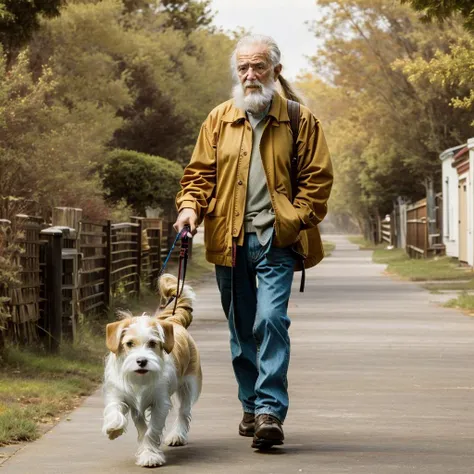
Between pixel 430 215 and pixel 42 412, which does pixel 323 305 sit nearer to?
pixel 42 412

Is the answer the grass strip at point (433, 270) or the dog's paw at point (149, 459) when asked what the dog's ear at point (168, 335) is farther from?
the grass strip at point (433, 270)

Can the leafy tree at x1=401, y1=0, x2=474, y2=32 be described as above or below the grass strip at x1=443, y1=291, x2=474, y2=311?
above

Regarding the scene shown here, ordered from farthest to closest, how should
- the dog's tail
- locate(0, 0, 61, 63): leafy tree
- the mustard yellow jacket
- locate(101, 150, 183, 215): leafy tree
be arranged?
locate(101, 150, 183, 215): leafy tree
locate(0, 0, 61, 63): leafy tree
the dog's tail
the mustard yellow jacket

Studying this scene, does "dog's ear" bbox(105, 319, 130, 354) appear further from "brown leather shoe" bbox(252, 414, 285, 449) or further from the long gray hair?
the long gray hair

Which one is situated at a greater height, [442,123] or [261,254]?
[442,123]

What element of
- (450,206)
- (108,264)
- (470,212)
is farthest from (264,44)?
(450,206)

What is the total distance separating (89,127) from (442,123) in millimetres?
14672

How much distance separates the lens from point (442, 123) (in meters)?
45.8

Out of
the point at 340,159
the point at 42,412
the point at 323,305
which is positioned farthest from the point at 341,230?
the point at 42,412

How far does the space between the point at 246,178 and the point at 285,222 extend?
366 mm

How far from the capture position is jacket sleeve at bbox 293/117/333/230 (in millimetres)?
7980

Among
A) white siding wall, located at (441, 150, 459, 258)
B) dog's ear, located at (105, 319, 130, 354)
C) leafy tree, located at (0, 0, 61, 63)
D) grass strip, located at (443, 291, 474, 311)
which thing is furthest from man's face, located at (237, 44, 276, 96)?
white siding wall, located at (441, 150, 459, 258)

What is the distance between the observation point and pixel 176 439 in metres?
8.12

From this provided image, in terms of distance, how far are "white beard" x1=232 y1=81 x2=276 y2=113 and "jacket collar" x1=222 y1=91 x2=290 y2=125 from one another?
1.9 inches
